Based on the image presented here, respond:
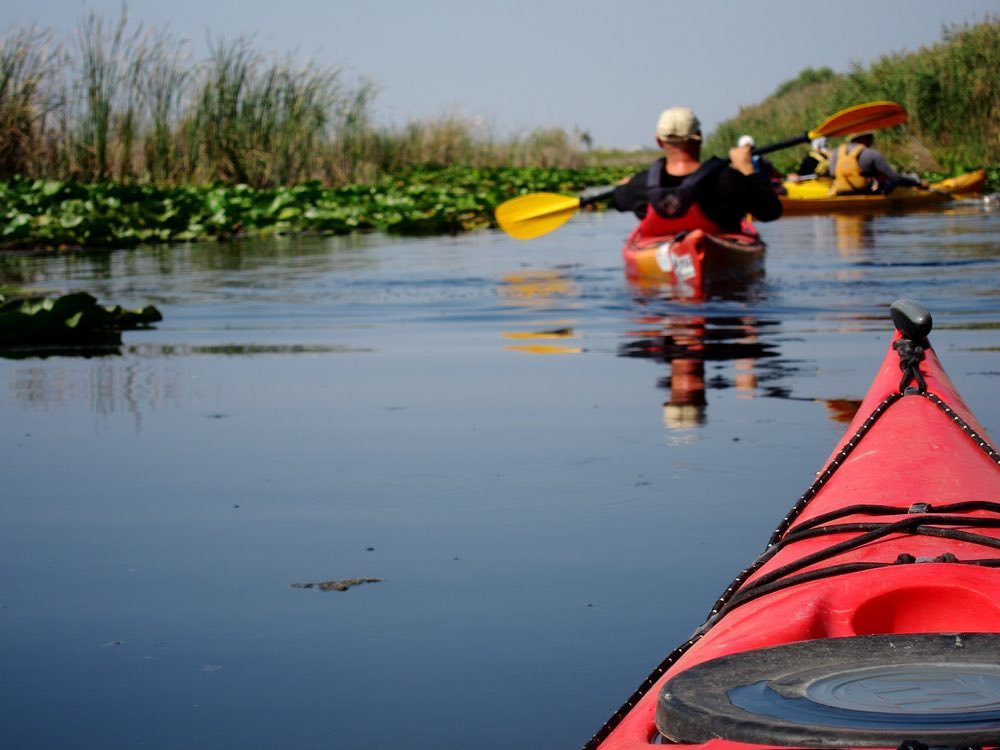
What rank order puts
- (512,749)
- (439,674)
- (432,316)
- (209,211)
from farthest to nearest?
(209,211) < (432,316) < (439,674) < (512,749)

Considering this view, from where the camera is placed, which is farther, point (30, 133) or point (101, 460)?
point (30, 133)

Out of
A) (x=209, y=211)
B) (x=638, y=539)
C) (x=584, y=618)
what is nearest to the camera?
(x=584, y=618)

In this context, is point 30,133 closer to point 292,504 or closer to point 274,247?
point 274,247

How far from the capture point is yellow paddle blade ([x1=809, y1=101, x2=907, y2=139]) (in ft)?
43.3

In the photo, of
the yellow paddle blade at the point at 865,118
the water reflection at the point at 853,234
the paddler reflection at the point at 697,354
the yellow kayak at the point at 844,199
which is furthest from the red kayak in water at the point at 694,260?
the yellow kayak at the point at 844,199

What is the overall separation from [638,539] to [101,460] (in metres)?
2.08

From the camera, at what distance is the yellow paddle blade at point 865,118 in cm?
1320

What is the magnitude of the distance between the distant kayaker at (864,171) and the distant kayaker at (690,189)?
9927mm

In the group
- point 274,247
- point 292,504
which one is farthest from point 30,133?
point 292,504

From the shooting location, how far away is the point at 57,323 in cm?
855

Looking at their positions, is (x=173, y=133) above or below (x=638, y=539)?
above

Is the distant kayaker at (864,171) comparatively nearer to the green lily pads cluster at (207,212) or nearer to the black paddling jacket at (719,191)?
the green lily pads cluster at (207,212)

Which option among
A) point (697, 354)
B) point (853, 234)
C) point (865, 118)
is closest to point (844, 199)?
point (853, 234)

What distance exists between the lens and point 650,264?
10625 mm
